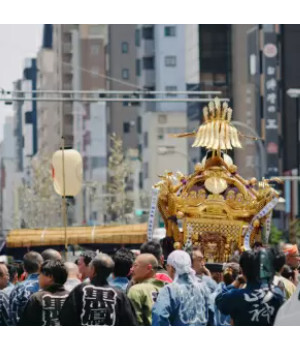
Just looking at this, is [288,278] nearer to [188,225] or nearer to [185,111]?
[188,225]

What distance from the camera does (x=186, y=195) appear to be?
81.8 feet

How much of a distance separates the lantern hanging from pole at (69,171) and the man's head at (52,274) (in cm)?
1450

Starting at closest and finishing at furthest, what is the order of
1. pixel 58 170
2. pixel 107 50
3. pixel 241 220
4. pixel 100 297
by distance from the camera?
pixel 100 297 < pixel 241 220 < pixel 58 170 < pixel 107 50

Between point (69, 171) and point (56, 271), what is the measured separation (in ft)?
54.0

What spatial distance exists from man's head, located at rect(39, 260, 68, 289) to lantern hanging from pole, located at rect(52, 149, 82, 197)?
14.5m

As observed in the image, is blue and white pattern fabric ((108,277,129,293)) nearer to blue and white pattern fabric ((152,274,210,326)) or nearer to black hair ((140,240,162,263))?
blue and white pattern fabric ((152,274,210,326))

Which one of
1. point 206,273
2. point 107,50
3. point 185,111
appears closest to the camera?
point 206,273

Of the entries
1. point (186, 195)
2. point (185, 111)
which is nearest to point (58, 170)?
point (186, 195)

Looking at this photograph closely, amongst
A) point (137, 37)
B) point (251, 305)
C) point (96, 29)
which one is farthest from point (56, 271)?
point (96, 29)

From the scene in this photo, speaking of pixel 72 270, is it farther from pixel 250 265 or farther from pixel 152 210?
pixel 152 210

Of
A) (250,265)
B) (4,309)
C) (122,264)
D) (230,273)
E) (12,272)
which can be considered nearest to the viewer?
(250,265)

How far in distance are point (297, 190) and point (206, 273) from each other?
6406 cm

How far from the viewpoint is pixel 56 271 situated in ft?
43.8

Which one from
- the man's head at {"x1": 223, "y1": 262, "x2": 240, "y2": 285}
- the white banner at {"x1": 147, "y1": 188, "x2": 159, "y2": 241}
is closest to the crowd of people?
the man's head at {"x1": 223, "y1": 262, "x2": 240, "y2": 285}
